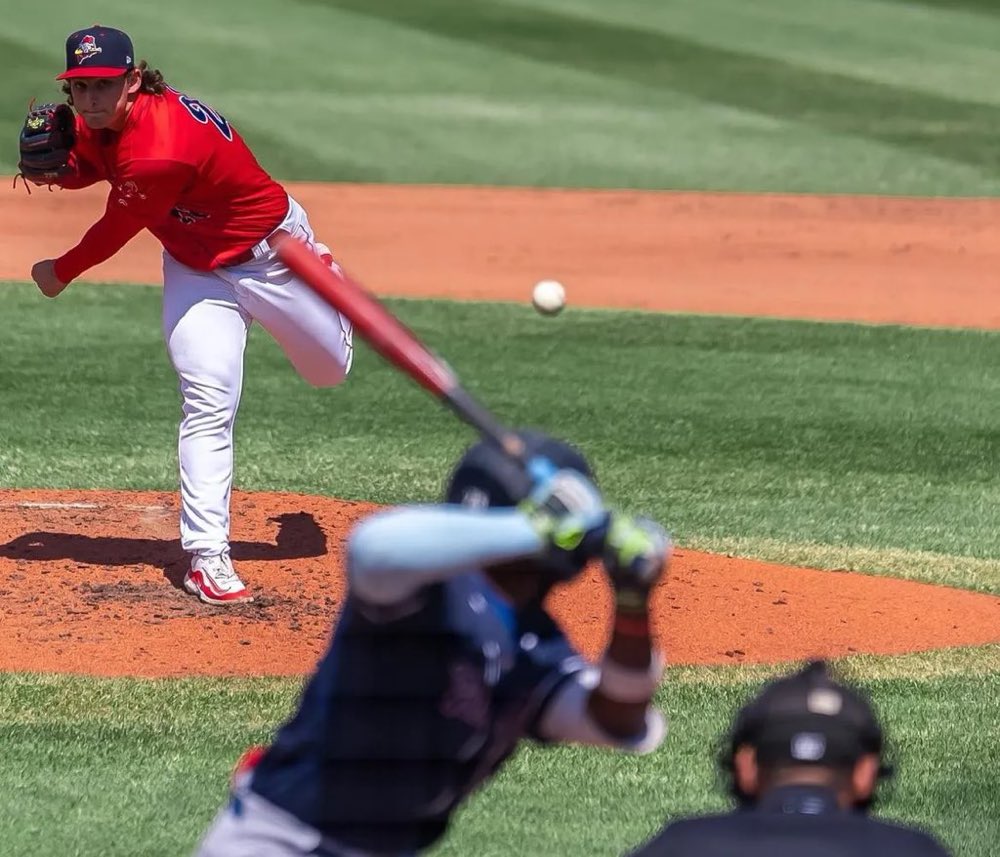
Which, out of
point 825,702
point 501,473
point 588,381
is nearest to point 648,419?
point 588,381

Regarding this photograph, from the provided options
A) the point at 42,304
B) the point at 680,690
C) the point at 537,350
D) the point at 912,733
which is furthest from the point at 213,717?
the point at 42,304

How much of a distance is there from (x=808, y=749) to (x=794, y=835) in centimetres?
15

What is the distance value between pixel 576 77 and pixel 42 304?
12571mm

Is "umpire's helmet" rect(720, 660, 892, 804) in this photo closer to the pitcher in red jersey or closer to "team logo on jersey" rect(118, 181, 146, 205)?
the pitcher in red jersey

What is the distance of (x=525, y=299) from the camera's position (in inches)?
582

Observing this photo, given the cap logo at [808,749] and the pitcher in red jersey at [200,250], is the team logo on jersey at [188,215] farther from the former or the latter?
the cap logo at [808,749]

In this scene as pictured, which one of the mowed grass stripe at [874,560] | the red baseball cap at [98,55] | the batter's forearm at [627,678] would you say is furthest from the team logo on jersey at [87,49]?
the batter's forearm at [627,678]

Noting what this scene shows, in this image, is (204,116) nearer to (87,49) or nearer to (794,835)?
(87,49)

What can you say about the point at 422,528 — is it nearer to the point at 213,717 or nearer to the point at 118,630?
the point at 213,717

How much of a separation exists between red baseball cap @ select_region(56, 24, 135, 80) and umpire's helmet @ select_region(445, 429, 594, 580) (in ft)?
13.1

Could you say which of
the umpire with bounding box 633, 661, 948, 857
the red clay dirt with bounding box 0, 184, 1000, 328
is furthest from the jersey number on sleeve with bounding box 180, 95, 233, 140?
the red clay dirt with bounding box 0, 184, 1000, 328

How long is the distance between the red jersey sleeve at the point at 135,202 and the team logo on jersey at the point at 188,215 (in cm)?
8

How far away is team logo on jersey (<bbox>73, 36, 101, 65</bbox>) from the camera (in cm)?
673

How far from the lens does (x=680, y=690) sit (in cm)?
656
